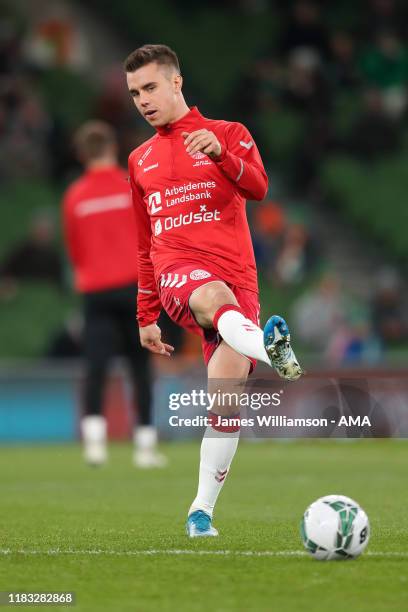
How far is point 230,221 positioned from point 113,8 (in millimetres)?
17561

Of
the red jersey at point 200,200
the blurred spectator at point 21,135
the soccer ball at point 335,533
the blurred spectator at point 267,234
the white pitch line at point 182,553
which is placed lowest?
the white pitch line at point 182,553

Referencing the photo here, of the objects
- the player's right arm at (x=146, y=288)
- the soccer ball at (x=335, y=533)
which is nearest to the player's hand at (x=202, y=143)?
the player's right arm at (x=146, y=288)

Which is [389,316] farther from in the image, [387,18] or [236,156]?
[236,156]

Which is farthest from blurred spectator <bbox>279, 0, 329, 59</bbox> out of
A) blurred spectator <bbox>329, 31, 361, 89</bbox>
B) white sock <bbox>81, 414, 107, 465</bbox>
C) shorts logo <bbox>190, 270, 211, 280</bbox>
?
shorts logo <bbox>190, 270, 211, 280</bbox>

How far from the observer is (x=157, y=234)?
5879 millimetres

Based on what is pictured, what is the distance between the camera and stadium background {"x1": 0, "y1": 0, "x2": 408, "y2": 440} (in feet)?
50.1

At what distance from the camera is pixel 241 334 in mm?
5199

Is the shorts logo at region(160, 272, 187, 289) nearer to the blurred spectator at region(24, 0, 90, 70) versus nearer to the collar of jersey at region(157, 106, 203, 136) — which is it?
the collar of jersey at region(157, 106, 203, 136)

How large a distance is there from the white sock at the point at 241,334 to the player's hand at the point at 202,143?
66 cm

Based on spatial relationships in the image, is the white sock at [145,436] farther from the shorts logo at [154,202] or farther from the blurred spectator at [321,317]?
the blurred spectator at [321,317]

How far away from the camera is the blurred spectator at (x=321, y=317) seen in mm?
15695

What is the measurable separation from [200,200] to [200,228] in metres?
0.12

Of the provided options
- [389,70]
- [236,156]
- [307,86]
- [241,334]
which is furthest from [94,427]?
[389,70]

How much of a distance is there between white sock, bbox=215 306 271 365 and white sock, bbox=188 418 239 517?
49 centimetres
